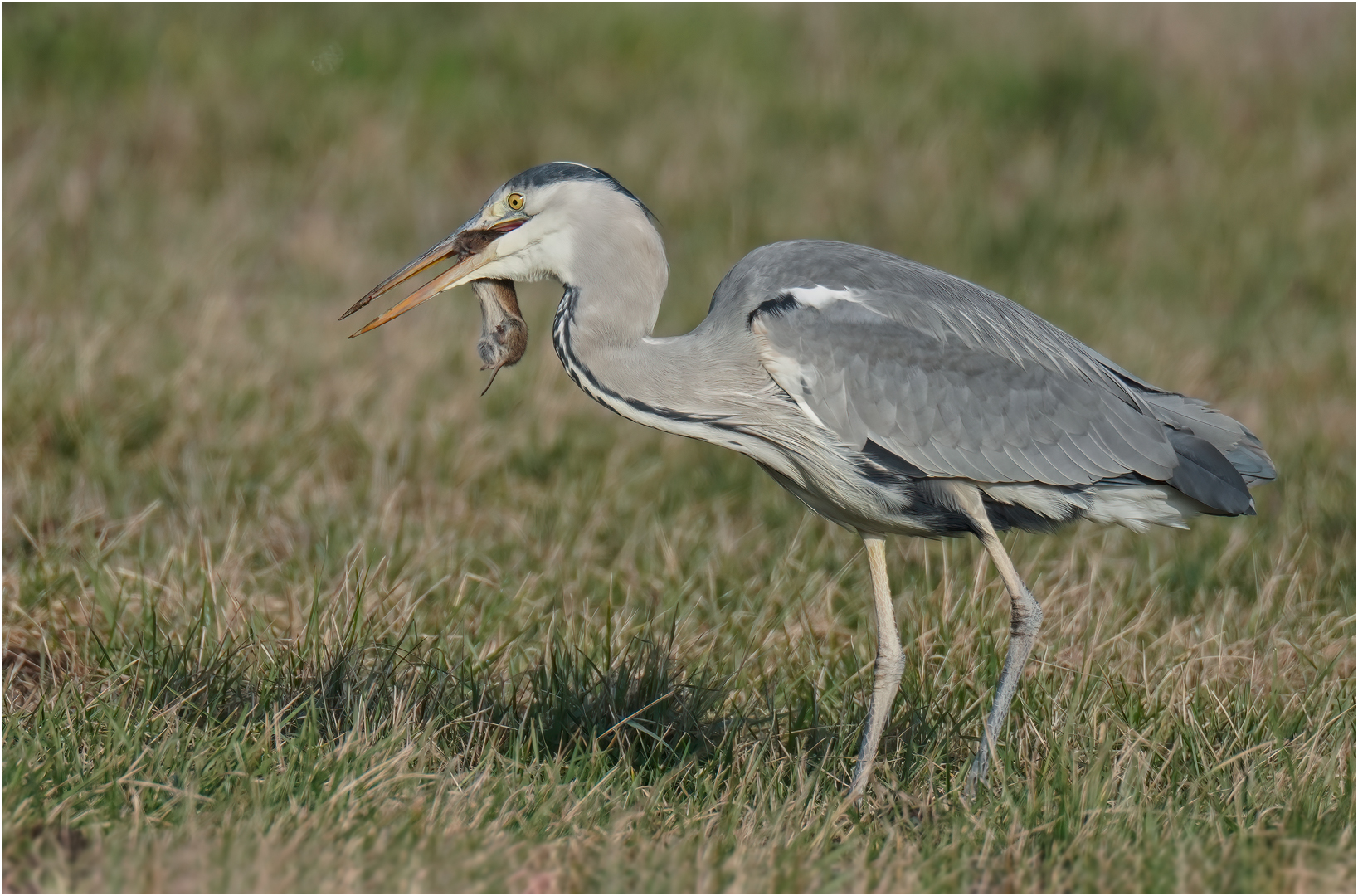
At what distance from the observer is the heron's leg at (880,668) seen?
150 inches

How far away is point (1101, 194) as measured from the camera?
10.0m

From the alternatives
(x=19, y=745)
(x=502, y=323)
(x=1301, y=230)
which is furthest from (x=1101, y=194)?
(x=19, y=745)

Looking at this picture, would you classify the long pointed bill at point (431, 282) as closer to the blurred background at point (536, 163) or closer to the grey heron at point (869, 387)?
the grey heron at point (869, 387)

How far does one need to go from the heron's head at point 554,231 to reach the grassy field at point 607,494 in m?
1.01

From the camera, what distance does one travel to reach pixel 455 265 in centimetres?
375

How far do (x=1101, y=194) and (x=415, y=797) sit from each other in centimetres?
810

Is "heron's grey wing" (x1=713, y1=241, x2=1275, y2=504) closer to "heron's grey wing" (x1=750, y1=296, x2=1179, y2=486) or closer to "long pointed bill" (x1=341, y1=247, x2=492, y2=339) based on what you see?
"heron's grey wing" (x1=750, y1=296, x2=1179, y2=486)

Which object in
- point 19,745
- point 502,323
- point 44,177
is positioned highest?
point 44,177

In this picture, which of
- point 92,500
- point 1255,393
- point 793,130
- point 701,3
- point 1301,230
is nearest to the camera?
point 92,500

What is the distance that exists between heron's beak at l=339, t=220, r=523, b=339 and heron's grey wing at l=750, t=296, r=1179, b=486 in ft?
2.42

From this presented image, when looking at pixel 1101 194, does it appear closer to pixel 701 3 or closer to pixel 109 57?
pixel 701 3

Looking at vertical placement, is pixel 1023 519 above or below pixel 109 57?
below

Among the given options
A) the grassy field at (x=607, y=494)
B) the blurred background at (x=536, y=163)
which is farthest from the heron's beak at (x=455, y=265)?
the blurred background at (x=536, y=163)

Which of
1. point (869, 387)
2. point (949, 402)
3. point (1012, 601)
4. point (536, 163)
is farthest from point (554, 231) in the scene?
point (536, 163)
